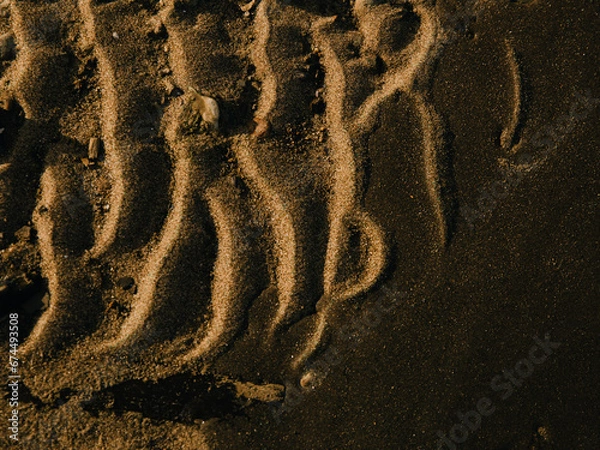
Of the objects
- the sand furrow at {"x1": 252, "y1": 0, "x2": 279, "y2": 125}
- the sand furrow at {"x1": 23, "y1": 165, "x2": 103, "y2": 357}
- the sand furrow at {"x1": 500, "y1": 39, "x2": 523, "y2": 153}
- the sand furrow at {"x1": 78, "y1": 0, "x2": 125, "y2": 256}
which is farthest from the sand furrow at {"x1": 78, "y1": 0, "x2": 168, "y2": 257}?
the sand furrow at {"x1": 500, "y1": 39, "x2": 523, "y2": 153}

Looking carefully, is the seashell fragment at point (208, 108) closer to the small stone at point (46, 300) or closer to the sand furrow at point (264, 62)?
the sand furrow at point (264, 62)

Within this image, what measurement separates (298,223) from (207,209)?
477mm

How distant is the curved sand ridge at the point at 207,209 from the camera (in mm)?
2113

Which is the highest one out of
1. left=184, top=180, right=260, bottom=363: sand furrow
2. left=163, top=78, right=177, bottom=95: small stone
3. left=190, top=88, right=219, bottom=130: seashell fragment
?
left=163, top=78, right=177, bottom=95: small stone

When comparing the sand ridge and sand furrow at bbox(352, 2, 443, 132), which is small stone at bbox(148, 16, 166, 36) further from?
sand furrow at bbox(352, 2, 443, 132)

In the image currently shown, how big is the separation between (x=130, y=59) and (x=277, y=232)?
1.18m

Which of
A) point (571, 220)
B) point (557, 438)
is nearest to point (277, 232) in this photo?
point (571, 220)

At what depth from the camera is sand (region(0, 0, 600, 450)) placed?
2.12 meters

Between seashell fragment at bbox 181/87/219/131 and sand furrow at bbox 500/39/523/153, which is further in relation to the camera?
sand furrow at bbox 500/39/523/153

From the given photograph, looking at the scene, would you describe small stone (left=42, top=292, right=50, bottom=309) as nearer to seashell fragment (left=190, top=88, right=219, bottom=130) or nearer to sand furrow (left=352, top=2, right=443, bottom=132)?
seashell fragment (left=190, top=88, right=219, bottom=130)

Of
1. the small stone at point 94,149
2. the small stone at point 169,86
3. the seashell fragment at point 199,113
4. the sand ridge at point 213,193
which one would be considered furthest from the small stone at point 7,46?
the seashell fragment at point 199,113

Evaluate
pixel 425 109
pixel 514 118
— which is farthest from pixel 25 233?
pixel 514 118

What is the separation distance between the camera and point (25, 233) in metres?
2.11

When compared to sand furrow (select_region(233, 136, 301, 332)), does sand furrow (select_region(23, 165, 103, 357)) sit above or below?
above
